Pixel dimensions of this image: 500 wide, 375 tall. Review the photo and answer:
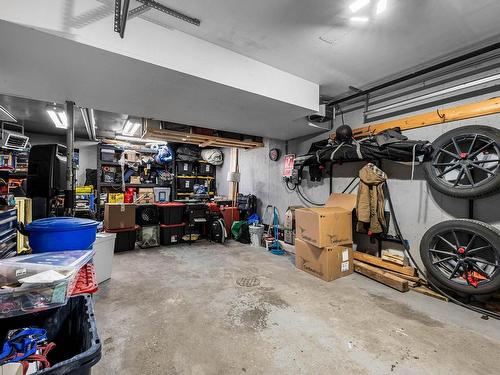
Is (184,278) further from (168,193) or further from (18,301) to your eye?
(168,193)

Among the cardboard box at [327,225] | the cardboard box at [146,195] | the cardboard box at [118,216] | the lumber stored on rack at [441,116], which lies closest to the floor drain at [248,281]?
the cardboard box at [327,225]

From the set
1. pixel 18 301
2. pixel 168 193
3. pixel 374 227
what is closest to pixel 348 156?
pixel 374 227

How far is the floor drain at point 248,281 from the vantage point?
2.93 meters

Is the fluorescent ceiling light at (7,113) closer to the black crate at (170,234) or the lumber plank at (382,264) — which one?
the black crate at (170,234)

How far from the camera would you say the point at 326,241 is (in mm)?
3070

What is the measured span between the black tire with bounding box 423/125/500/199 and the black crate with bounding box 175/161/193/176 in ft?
20.2

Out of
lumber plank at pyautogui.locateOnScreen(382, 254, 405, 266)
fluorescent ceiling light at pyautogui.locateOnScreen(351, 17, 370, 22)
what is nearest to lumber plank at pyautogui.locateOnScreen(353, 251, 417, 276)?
lumber plank at pyautogui.locateOnScreen(382, 254, 405, 266)

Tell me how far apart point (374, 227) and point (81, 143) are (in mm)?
→ 8333

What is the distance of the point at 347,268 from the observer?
129 inches

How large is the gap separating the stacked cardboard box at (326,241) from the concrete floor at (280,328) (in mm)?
181

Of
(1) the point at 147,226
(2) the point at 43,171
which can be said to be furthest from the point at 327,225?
(1) the point at 147,226

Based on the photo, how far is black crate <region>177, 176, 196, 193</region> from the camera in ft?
23.9

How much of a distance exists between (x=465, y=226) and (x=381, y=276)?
3.63ft

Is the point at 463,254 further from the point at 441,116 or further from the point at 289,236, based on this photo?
the point at 289,236
